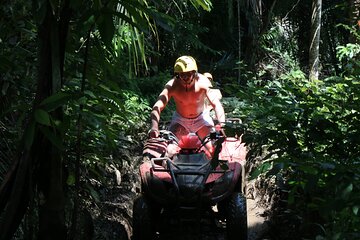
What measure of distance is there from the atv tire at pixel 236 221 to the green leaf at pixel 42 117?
3.30 metres

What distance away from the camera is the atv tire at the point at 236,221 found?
4.88m

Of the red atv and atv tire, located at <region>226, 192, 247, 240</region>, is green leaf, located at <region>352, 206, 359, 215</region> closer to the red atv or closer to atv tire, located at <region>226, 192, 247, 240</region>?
the red atv

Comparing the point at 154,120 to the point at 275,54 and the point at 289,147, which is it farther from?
the point at 275,54

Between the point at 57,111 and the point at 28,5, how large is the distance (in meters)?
1.14

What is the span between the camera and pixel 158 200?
489 cm

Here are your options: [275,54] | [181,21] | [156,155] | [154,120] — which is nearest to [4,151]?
[156,155]

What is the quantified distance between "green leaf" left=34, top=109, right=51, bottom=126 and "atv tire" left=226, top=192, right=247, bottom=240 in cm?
330

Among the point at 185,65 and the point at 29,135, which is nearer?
the point at 29,135

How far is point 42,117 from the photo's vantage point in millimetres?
1896

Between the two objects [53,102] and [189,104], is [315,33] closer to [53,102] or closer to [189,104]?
[189,104]

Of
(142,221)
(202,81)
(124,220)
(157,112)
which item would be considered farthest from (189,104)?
(142,221)

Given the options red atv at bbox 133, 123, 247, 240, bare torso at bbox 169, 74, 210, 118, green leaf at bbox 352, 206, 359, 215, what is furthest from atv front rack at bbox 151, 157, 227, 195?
green leaf at bbox 352, 206, 359, 215

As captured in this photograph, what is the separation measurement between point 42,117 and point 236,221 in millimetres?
3331

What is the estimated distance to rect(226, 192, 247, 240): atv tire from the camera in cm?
488
